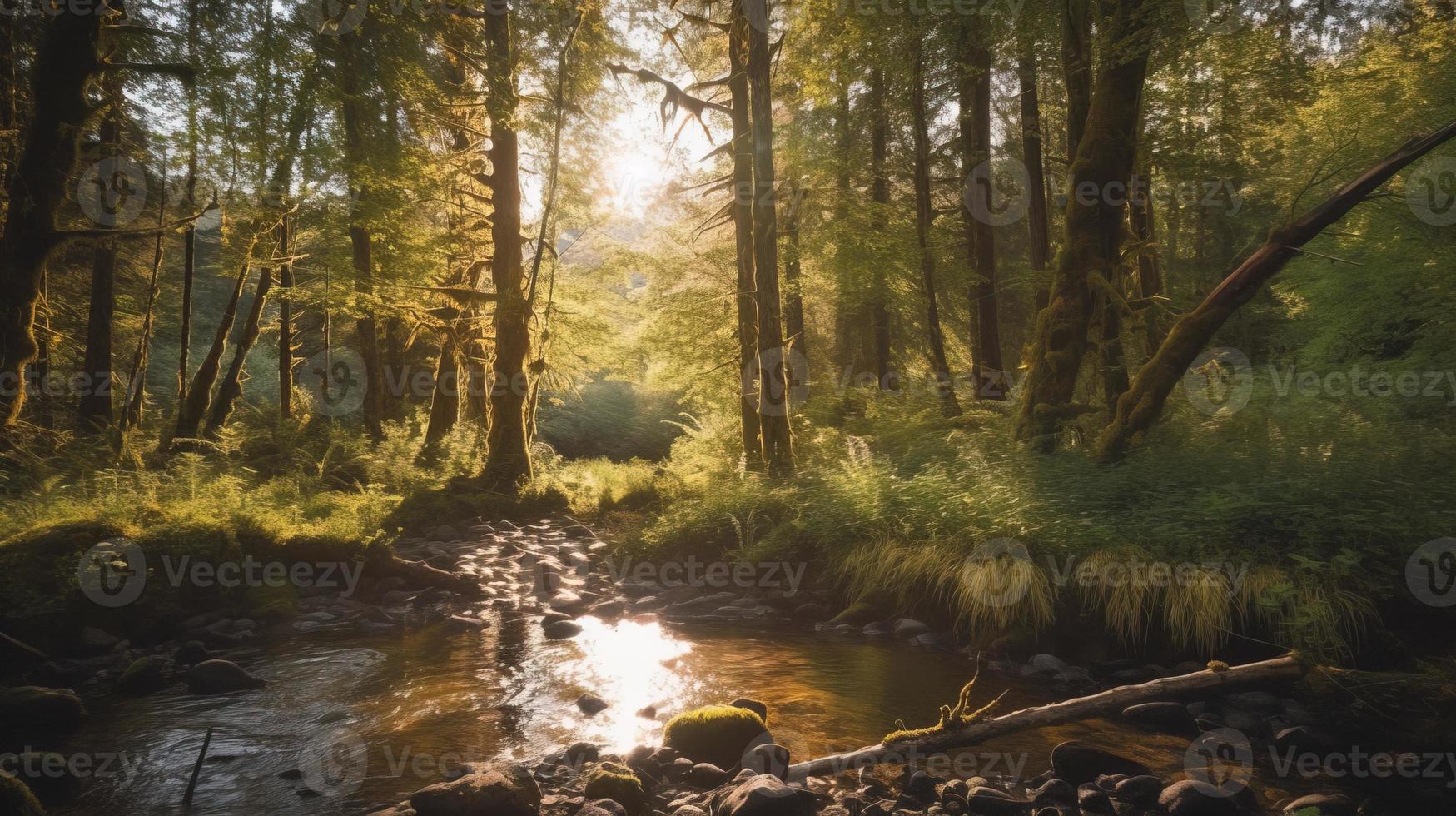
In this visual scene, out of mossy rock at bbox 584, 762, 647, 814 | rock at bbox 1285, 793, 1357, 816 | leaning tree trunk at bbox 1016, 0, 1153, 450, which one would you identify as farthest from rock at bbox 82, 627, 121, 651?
leaning tree trunk at bbox 1016, 0, 1153, 450

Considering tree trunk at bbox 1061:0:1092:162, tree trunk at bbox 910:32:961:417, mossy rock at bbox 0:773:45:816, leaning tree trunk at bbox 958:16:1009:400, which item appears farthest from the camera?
leaning tree trunk at bbox 958:16:1009:400

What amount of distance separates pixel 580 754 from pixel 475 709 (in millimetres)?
1142

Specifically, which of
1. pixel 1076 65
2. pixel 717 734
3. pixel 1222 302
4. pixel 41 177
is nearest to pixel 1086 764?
pixel 717 734

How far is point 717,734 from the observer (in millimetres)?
4305

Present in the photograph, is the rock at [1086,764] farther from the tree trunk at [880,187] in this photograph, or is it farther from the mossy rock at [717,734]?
the tree trunk at [880,187]

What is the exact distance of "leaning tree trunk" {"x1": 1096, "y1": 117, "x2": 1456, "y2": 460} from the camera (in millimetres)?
6293

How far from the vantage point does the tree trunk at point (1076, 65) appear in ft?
31.2

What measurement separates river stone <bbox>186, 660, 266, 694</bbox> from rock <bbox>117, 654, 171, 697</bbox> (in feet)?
0.58

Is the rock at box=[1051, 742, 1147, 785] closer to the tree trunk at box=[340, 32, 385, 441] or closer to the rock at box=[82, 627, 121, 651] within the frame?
the rock at box=[82, 627, 121, 651]

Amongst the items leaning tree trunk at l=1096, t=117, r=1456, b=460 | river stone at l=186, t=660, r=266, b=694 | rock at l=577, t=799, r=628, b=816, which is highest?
leaning tree trunk at l=1096, t=117, r=1456, b=460

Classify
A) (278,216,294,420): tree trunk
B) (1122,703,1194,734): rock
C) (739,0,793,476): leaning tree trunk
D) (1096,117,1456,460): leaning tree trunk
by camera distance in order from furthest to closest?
(278,216,294,420): tree trunk < (739,0,793,476): leaning tree trunk < (1096,117,1456,460): leaning tree trunk < (1122,703,1194,734): rock

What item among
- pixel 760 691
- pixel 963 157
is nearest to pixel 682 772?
pixel 760 691

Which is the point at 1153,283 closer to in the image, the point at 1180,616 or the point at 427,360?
the point at 1180,616

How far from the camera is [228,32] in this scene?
31.2 feet
